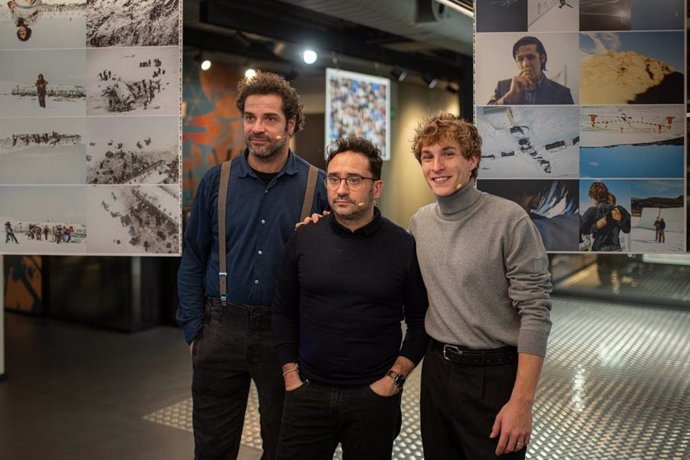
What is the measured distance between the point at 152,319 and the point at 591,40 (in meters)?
5.19

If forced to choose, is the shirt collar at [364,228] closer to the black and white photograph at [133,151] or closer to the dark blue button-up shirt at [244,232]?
the dark blue button-up shirt at [244,232]

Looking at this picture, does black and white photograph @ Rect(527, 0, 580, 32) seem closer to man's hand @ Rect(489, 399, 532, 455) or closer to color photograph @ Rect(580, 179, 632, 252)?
color photograph @ Rect(580, 179, 632, 252)

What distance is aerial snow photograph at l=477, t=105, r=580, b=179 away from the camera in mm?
2350

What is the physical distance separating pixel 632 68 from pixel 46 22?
6.70ft

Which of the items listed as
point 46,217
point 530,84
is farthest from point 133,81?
point 530,84

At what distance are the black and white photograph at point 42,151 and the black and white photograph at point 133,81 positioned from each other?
4.7 inches

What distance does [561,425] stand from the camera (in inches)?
154

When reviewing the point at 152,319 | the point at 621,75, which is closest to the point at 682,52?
the point at 621,75

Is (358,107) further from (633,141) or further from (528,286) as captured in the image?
(528,286)

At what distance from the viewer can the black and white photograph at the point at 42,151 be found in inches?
96.5

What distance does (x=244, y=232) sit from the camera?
224 cm

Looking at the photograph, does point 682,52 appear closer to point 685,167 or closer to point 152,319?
point 685,167

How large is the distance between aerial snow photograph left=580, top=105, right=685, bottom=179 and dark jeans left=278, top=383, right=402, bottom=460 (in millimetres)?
1084

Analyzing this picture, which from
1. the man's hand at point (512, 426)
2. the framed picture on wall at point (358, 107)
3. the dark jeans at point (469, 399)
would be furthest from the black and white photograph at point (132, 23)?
the framed picture on wall at point (358, 107)
